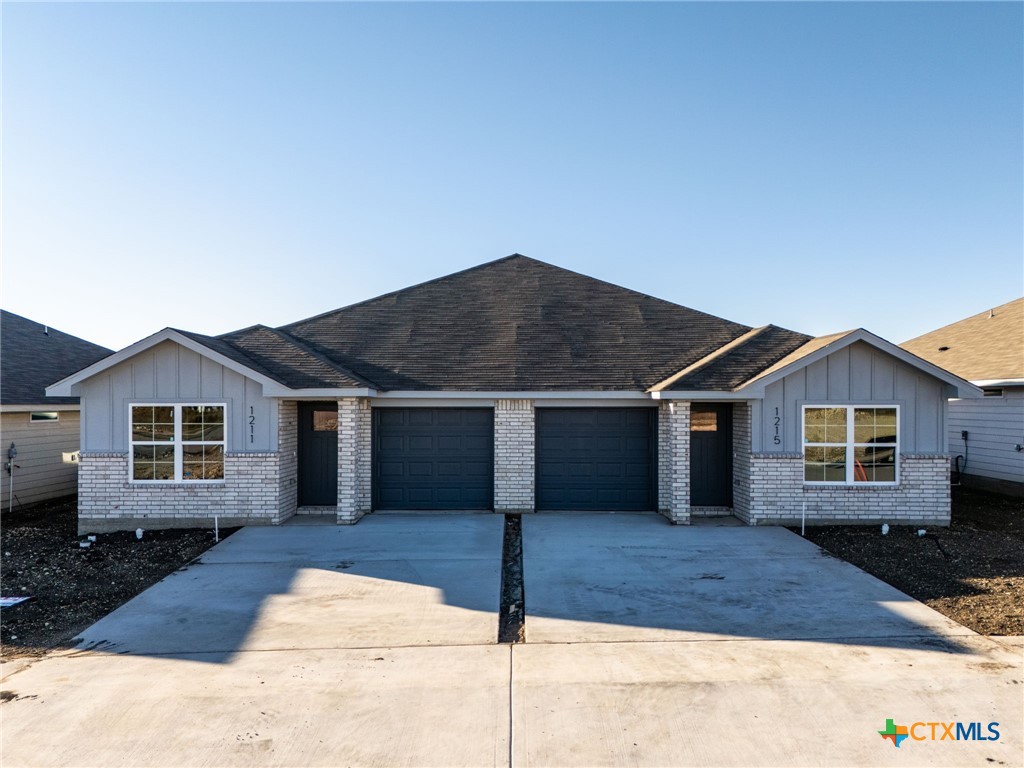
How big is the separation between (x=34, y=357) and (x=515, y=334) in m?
12.5

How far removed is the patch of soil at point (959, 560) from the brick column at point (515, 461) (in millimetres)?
5150

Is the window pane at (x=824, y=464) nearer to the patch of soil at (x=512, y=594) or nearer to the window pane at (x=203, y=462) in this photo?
the patch of soil at (x=512, y=594)

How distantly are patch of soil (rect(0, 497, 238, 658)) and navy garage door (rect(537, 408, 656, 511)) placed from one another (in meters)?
6.11

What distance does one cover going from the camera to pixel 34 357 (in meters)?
15.9

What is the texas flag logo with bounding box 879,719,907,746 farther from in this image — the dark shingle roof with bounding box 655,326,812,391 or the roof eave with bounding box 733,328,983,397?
the dark shingle roof with bounding box 655,326,812,391

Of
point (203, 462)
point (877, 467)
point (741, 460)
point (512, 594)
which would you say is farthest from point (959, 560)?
point (203, 462)

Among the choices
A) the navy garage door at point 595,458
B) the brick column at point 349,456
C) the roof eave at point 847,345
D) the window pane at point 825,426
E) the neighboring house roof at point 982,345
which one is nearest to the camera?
the roof eave at point 847,345

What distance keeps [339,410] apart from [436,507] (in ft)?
9.29

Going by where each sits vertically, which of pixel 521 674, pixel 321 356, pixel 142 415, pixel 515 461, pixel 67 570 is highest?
pixel 321 356

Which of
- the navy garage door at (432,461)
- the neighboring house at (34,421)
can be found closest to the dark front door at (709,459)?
the navy garage door at (432,461)

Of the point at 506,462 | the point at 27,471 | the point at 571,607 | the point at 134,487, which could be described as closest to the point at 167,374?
the point at 134,487

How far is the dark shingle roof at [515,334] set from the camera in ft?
41.1

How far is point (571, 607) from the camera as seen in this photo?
7.05 metres

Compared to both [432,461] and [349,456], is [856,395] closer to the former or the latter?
[432,461]
